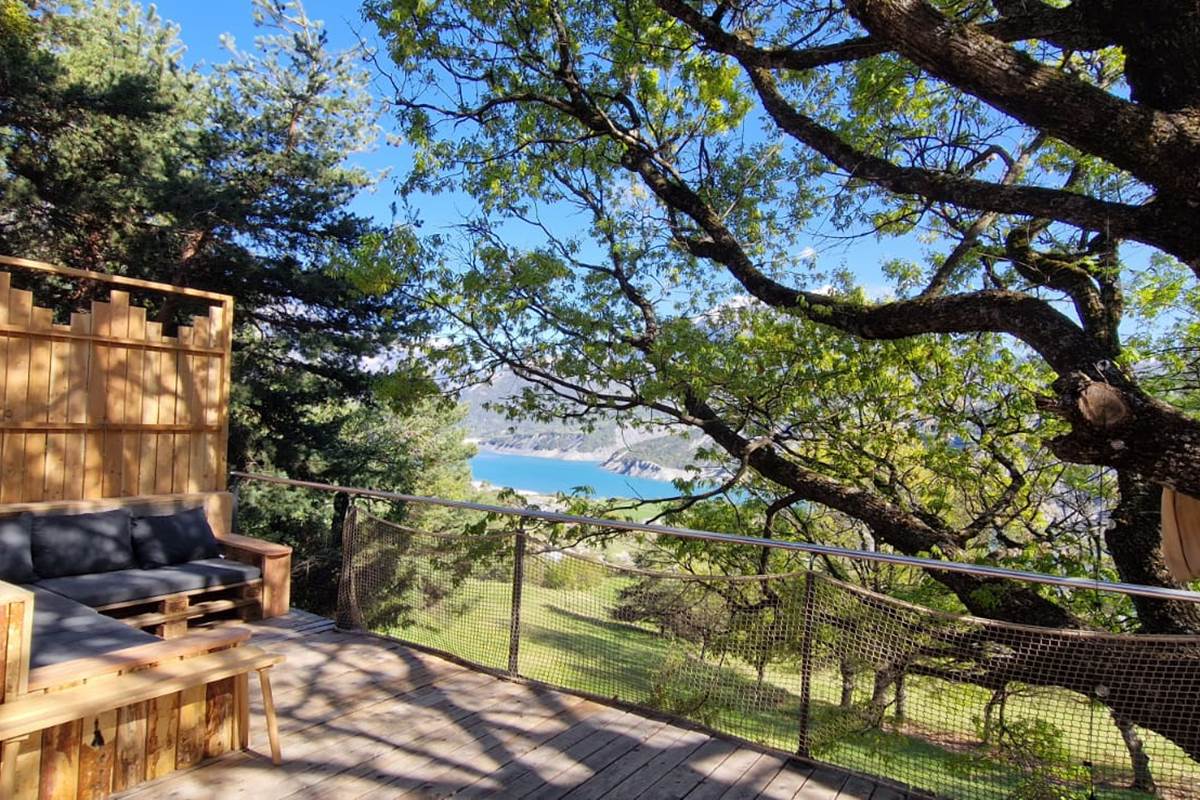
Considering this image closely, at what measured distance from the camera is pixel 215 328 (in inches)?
191

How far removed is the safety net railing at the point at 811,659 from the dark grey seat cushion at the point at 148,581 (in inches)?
28.3

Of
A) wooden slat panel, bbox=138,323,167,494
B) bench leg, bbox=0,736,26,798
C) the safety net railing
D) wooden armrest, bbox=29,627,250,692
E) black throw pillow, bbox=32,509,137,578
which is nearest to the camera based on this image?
bench leg, bbox=0,736,26,798

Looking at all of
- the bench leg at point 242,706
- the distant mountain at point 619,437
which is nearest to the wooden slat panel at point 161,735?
the bench leg at point 242,706

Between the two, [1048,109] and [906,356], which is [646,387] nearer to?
[906,356]

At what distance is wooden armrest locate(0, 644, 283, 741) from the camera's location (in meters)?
1.96

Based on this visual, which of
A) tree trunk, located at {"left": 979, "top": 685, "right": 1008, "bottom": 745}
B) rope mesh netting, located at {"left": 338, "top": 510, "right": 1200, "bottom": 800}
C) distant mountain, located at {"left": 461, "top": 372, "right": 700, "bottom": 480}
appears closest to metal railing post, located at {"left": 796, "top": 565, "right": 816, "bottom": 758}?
rope mesh netting, located at {"left": 338, "top": 510, "right": 1200, "bottom": 800}

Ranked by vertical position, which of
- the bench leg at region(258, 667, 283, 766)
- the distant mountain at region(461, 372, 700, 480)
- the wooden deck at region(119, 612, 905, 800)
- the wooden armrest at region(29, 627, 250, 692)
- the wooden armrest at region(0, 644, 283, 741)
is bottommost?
the wooden deck at region(119, 612, 905, 800)

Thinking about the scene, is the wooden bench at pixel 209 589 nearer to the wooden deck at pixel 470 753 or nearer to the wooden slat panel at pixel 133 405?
the wooden slat panel at pixel 133 405

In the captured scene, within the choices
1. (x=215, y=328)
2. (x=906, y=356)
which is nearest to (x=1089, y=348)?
(x=906, y=356)

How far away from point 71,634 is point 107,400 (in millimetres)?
2010

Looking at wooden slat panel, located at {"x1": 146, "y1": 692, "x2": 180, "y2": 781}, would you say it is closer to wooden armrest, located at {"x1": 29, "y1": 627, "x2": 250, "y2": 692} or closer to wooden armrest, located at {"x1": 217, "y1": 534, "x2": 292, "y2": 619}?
wooden armrest, located at {"x1": 29, "y1": 627, "x2": 250, "y2": 692}

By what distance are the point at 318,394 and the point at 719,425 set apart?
7813mm

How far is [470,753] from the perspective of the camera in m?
2.66

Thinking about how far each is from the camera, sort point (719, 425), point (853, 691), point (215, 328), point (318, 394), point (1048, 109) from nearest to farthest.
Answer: point (1048, 109)
point (853, 691)
point (215, 328)
point (719, 425)
point (318, 394)
